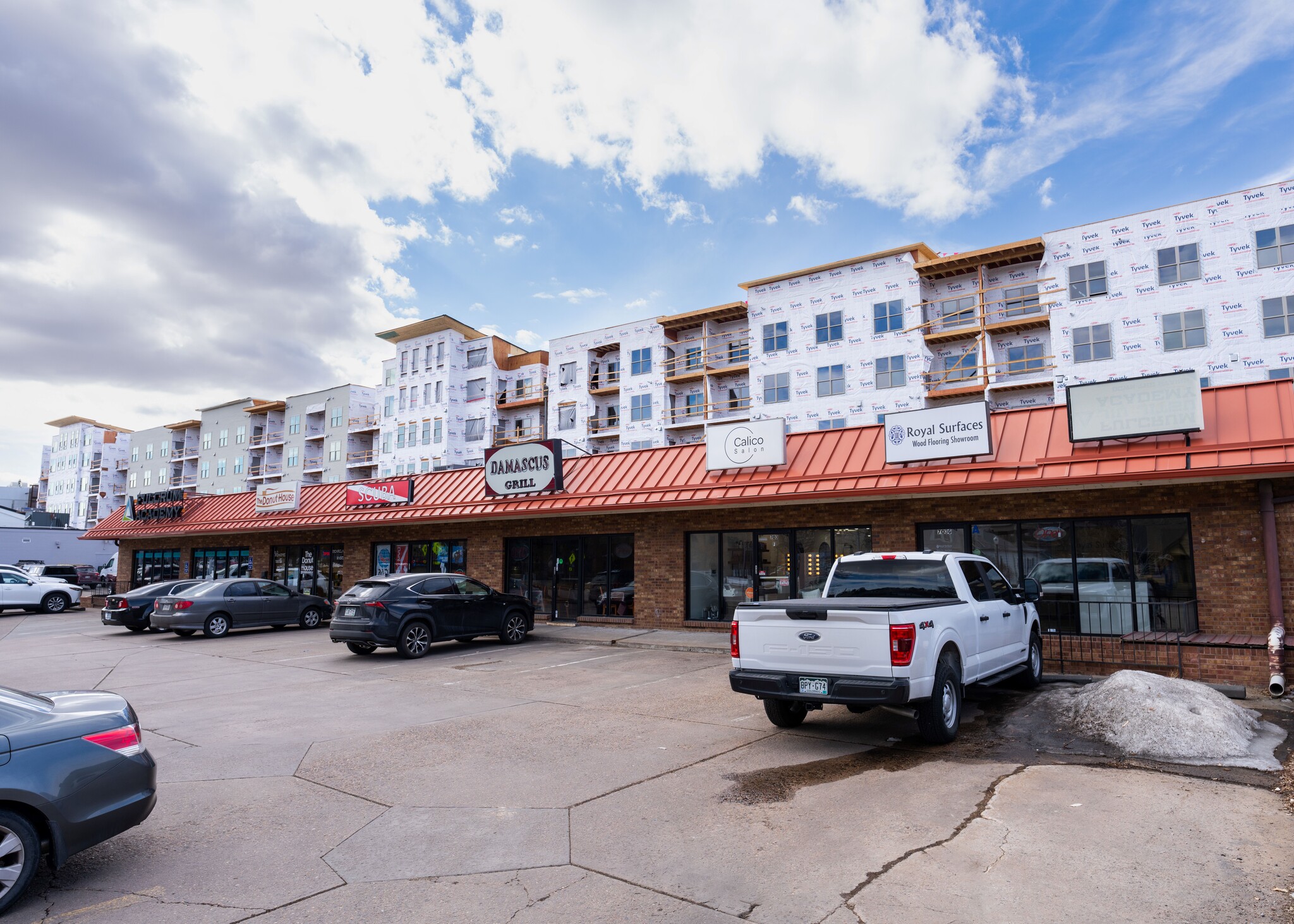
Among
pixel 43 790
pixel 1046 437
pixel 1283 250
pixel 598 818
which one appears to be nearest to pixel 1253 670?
pixel 1046 437

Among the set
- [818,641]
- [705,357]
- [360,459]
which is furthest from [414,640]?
[360,459]

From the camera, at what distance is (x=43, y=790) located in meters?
4.14

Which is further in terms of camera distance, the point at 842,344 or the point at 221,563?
the point at 842,344

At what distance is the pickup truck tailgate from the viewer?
7168mm

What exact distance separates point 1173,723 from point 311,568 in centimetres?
2715

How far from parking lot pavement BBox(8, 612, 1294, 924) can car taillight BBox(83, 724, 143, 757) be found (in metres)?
0.78

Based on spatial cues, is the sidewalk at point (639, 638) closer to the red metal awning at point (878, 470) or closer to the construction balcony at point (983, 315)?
the red metal awning at point (878, 470)

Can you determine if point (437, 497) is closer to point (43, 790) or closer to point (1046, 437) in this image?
point (1046, 437)

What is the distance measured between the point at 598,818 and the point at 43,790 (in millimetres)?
3387

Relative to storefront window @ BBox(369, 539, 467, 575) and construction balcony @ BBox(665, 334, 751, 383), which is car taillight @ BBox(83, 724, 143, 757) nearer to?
storefront window @ BBox(369, 539, 467, 575)

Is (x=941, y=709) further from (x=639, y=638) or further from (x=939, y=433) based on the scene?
(x=639, y=638)

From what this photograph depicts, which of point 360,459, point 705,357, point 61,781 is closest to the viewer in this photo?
point 61,781

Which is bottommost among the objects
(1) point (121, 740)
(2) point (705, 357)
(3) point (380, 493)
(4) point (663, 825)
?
(4) point (663, 825)

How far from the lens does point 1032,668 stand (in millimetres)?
10648
